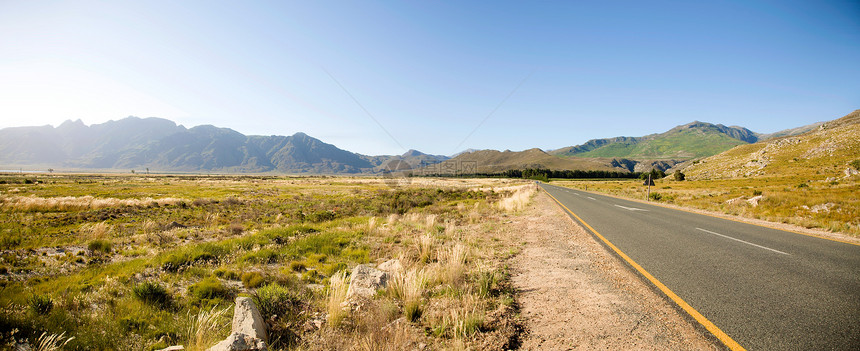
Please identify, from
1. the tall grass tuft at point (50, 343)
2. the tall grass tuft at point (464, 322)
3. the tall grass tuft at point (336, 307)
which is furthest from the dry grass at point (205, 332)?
the tall grass tuft at point (464, 322)

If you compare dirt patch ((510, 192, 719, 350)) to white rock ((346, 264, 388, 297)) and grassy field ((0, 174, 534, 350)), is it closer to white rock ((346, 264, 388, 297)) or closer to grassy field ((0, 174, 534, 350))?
grassy field ((0, 174, 534, 350))

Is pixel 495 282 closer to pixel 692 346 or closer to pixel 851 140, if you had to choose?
pixel 692 346

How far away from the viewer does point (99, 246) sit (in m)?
10.8

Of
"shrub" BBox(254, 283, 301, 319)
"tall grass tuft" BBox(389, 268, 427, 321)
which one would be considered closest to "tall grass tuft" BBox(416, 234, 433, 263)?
"tall grass tuft" BBox(389, 268, 427, 321)

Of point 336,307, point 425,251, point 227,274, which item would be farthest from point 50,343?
point 425,251

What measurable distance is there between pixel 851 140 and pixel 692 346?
10005 cm

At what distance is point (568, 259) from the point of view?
261 inches

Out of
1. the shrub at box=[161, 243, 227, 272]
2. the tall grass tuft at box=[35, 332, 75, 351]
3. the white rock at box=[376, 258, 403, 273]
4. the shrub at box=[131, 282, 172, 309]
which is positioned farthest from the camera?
the shrub at box=[161, 243, 227, 272]

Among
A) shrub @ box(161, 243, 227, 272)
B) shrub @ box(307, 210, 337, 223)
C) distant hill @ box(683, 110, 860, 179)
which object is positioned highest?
distant hill @ box(683, 110, 860, 179)

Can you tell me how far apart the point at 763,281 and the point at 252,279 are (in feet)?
32.8

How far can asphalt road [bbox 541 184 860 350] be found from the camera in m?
3.12

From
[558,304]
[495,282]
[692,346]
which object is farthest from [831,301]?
[495,282]

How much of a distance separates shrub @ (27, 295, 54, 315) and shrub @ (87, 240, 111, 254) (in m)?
6.46

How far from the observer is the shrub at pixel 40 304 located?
5.23 metres
